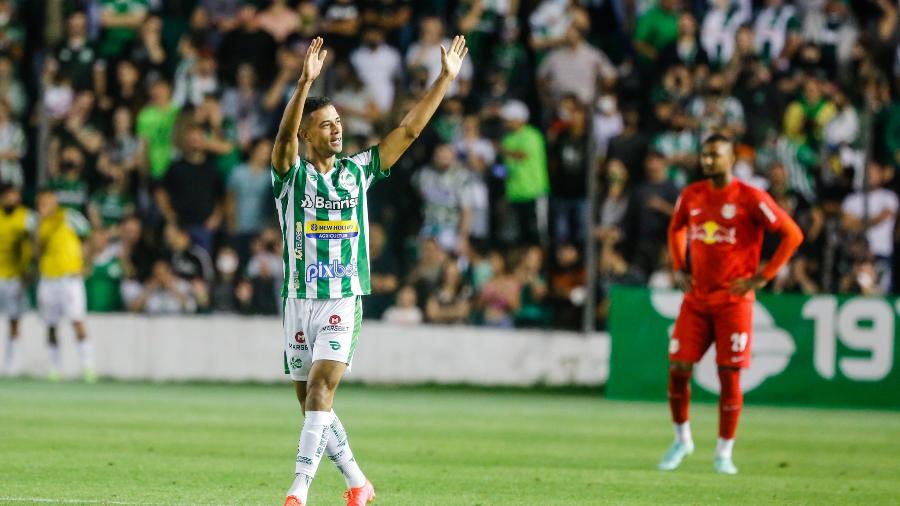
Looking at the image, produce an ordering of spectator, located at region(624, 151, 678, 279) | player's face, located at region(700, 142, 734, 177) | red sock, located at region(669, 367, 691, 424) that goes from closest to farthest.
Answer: player's face, located at region(700, 142, 734, 177)
red sock, located at region(669, 367, 691, 424)
spectator, located at region(624, 151, 678, 279)

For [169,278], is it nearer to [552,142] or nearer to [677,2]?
[552,142]

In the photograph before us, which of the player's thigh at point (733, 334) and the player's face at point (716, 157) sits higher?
the player's face at point (716, 157)

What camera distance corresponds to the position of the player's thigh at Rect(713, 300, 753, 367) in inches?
434

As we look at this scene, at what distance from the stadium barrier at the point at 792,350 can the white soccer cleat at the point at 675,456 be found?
606 centimetres

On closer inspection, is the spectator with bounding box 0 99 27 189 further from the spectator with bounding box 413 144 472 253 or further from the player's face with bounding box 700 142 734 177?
the player's face with bounding box 700 142 734 177

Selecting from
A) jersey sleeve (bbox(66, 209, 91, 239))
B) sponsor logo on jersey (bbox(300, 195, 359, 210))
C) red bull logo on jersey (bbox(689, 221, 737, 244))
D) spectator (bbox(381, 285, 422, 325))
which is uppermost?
sponsor logo on jersey (bbox(300, 195, 359, 210))

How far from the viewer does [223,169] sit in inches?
772

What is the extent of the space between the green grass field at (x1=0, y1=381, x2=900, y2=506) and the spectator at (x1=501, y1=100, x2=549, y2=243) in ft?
6.44

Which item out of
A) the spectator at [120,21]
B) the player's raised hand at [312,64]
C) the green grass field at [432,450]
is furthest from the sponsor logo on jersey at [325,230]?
the spectator at [120,21]

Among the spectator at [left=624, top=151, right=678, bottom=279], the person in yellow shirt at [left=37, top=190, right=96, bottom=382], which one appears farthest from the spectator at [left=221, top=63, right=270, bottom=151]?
the spectator at [left=624, top=151, right=678, bottom=279]

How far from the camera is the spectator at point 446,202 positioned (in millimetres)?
18703

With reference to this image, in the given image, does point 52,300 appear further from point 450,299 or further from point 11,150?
point 450,299

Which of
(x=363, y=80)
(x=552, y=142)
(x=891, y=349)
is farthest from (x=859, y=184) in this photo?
(x=363, y=80)

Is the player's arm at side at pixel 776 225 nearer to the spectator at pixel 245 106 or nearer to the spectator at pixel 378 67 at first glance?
the spectator at pixel 378 67
